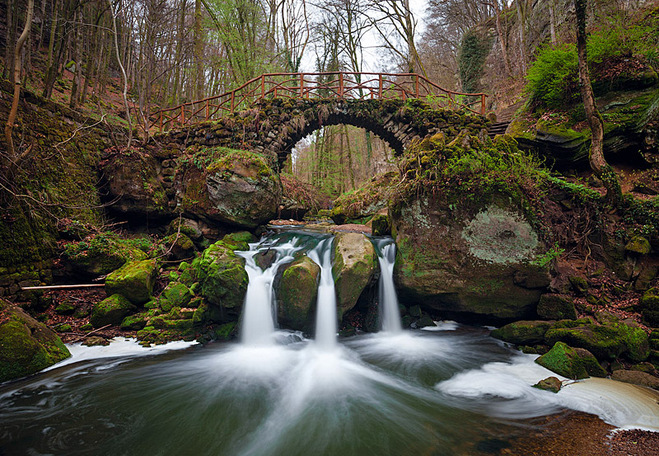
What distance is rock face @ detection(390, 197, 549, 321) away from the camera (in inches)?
203

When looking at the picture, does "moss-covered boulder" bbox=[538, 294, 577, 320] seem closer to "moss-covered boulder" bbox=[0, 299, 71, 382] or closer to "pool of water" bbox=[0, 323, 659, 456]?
"pool of water" bbox=[0, 323, 659, 456]

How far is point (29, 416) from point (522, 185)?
8.27m

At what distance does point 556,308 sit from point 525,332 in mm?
746

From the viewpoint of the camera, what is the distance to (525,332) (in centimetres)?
467

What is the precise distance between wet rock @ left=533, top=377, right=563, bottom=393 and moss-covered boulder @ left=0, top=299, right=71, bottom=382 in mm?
6772

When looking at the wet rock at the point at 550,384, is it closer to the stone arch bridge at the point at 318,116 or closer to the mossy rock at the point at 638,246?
the mossy rock at the point at 638,246

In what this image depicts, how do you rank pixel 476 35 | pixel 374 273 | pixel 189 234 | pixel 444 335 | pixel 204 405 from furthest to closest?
pixel 476 35 < pixel 189 234 < pixel 374 273 < pixel 444 335 < pixel 204 405

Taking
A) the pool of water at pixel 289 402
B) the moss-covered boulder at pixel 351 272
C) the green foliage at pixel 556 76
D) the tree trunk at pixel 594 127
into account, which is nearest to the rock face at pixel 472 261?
the moss-covered boulder at pixel 351 272

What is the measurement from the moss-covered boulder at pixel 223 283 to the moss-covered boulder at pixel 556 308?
5740mm

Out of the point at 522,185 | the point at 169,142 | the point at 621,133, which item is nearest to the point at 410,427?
the point at 522,185

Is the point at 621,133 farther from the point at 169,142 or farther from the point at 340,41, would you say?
the point at 340,41

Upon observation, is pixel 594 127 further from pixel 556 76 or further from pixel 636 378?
pixel 636 378

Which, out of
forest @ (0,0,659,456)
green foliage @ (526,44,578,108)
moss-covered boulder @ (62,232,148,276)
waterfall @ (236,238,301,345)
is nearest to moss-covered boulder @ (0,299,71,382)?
forest @ (0,0,659,456)

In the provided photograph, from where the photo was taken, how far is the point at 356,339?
5.54 meters
